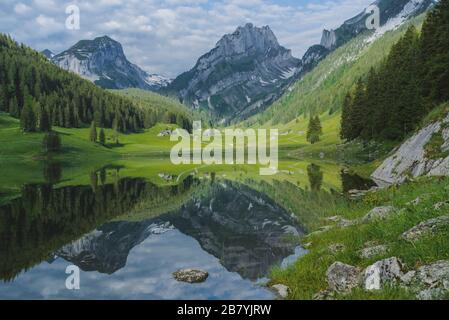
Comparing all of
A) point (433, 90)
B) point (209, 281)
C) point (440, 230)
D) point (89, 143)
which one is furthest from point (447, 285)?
point (89, 143)

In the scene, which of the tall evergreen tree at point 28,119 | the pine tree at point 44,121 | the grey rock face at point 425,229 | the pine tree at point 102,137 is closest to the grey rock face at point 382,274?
the grey rock face at point 425,229

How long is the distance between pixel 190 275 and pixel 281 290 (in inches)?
179

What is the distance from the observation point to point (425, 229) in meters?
14.9

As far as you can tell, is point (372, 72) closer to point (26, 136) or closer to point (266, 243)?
point (266, 243)

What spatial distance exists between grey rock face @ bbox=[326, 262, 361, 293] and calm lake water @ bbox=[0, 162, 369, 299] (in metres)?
2.82

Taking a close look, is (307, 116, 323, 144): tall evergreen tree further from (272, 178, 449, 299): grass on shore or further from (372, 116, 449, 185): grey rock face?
(272, 178, 449, 299): grass on shore

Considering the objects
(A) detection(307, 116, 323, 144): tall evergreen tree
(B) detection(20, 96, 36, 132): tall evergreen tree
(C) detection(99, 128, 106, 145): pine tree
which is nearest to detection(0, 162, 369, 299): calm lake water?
(B) detection(20, 96, 36, 132): tall evergreen tree

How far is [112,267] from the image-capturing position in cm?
2119

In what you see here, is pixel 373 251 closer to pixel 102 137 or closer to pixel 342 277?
pixel 342 277

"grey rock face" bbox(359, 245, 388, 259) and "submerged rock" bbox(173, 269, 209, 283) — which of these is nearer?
"grey rock face" bbox(359, 245, 388, 259)

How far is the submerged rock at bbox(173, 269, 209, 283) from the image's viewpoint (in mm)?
18281

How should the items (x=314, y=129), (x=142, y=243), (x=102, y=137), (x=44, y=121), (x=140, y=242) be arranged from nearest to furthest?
(x=142, y=243), (x=140, y=242), (x=44, y=121), (x=314, y=129), (x=102, y=137)

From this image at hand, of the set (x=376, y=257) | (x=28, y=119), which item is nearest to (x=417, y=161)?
(x=376, y=257)

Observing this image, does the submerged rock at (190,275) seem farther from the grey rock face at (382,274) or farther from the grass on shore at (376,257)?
the grey rock face at (382,274)
